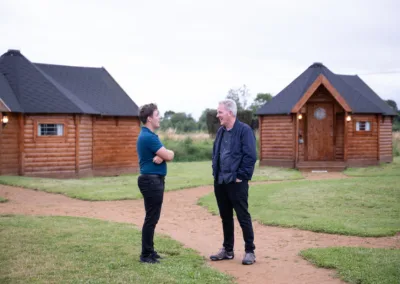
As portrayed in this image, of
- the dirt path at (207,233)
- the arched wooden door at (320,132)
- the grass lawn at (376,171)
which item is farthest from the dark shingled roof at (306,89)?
the dirt path at (207,233)

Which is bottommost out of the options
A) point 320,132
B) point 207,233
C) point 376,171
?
point 207,233

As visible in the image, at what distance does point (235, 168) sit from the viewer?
6.75 meters

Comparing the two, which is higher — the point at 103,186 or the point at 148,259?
the point at 148,259

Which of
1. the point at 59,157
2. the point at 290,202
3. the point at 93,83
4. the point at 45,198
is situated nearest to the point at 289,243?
the point at 290,202

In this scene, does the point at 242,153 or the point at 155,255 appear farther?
the point at 242,153

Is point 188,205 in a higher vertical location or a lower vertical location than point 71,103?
lower

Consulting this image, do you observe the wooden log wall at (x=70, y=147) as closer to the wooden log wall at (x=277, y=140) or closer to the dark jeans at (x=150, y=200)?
the wooden log wall at (x=277, y=140)

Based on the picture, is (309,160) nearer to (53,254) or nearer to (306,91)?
(306,91)

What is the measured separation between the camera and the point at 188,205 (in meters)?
13.3

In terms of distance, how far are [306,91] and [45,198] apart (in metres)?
14.1

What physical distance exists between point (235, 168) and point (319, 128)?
763 inches

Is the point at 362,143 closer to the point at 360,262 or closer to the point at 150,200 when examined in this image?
the point at 360,262

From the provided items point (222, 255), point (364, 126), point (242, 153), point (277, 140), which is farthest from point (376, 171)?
point (242, 153)

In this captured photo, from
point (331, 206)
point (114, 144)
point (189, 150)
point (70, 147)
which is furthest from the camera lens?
point (189, 150)
